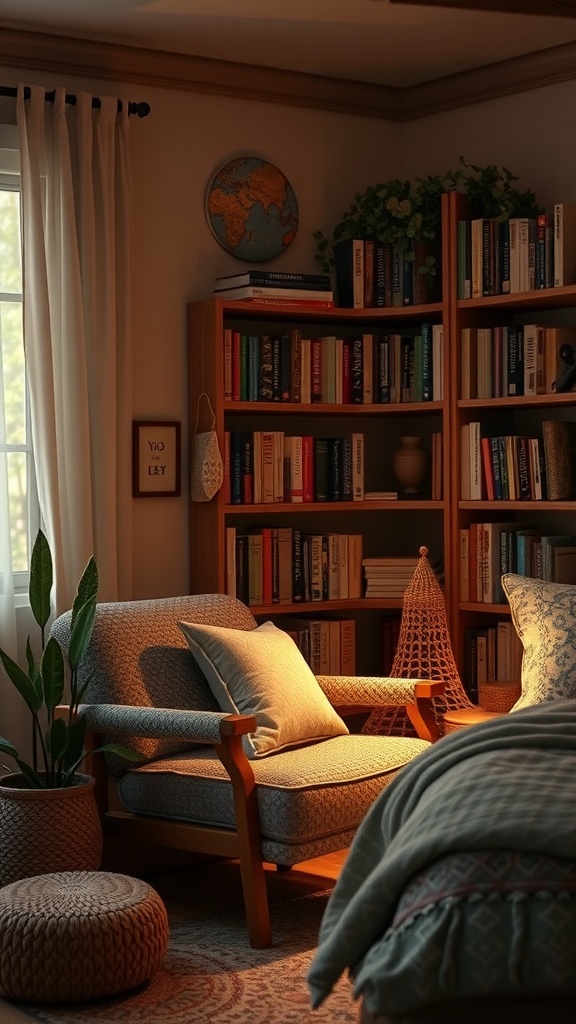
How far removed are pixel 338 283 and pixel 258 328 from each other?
0.36m

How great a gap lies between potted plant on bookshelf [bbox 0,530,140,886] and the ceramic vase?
172cm

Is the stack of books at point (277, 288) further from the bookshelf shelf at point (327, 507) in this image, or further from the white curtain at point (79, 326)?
the bookshelf shelf at point (327, 507)

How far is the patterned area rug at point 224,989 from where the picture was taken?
3.17 m

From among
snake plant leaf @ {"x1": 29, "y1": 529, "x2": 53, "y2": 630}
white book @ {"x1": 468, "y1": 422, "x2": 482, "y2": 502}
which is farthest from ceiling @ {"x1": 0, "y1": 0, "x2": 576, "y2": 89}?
snake plant leaf @ {"x1": 29, "y1": 529, "x2": 53, "y2": 630}

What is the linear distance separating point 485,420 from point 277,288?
93 cm

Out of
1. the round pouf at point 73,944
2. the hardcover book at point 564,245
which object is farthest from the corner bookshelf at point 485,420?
the round pouf at point 73,944

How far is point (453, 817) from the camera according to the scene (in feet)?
8.03

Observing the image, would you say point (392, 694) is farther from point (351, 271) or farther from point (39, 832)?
point (351, 271)

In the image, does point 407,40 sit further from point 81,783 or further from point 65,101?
point 81,783

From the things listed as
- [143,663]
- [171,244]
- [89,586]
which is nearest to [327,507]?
[171,244]

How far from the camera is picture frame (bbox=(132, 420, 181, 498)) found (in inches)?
188

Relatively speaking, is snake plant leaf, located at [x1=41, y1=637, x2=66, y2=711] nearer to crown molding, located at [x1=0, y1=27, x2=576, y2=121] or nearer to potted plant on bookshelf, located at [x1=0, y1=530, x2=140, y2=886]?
potted plant on bookshelf, located at [x1=0, y1=530, x2=140, y2=886]

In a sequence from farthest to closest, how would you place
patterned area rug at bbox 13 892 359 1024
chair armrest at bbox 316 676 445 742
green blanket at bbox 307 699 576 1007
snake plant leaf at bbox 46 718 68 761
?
chair armrest at bbox 316 676 445 742 → snake plant leaf at bbox 46 718 68 761 → patterned area rug at bbox 13 892 359 1024 → green blanket at bbox 307 699 576 1007

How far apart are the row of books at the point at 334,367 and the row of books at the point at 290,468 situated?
150 mm
